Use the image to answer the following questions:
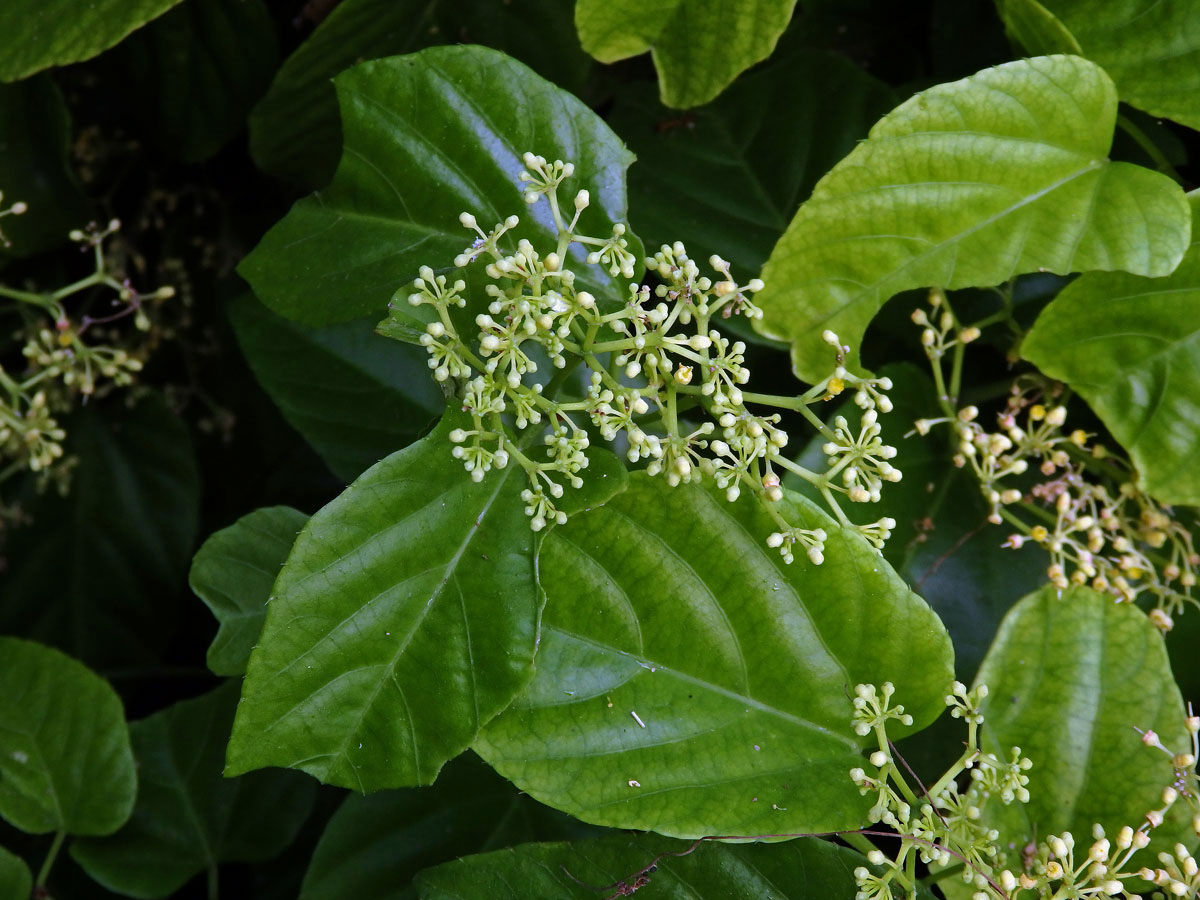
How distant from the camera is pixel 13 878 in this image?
41.4 inches

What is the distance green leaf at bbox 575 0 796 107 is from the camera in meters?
0.92

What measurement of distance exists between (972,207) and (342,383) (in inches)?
27.5

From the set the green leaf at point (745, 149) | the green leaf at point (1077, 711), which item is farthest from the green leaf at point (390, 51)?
the green leaf at point (1077, 711)

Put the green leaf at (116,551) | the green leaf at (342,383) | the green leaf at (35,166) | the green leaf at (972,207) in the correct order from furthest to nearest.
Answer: the green leaf at (116,551)
the green leaf at (35,166)
the green leaf at (342,383)
the green leaf at (972,207)

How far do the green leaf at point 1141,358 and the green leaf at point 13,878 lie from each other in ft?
3.87

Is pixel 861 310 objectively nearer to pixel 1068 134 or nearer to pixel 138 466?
pixel 1068 134

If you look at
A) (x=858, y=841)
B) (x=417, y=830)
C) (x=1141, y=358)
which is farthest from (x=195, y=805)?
(x=1141, y=358)

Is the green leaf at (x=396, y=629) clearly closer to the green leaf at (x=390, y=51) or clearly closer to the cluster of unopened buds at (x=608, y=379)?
the cluster of unopened buds at (x=608, y=379)

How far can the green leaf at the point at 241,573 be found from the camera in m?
0.95

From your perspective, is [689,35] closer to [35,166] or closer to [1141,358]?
[1141,358]

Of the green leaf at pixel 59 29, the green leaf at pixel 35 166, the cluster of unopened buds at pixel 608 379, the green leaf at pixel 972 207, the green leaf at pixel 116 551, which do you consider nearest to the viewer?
the cluster of unopened buds at pixel 608 379

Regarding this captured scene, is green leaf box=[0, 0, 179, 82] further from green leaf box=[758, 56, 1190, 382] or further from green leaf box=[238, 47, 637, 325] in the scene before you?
green leaf box=[758, 56, 1190, 382]

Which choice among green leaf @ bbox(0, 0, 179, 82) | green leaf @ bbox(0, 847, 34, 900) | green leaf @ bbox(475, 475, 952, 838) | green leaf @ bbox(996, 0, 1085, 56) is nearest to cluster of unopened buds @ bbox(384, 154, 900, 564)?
green leaf @ bbox(475, 475, 952, 838)

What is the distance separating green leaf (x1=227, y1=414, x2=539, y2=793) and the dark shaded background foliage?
316 mm
